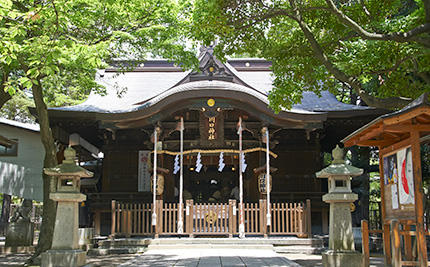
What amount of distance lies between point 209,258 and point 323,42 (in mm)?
5712

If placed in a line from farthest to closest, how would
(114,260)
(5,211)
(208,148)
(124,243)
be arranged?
(5,211) → (208,148) → (124,243) → (114,260)

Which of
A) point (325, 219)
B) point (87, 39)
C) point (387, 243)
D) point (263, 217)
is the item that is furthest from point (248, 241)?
point (87, 39)

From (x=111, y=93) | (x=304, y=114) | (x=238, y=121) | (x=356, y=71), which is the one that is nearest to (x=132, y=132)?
(x=111, y=93)

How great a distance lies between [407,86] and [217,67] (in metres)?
6.63

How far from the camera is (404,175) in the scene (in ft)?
23.7

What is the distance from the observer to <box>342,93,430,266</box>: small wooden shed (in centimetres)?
670

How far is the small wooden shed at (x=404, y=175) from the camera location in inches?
264

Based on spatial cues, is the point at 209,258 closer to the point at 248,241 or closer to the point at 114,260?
the point at 248,241

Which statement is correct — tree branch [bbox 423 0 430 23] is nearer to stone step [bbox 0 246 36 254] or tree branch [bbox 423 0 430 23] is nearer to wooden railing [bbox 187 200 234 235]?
wooden railing [bbox 187 200 234 235]

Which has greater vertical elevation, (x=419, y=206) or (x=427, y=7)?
(x=427, y=7)

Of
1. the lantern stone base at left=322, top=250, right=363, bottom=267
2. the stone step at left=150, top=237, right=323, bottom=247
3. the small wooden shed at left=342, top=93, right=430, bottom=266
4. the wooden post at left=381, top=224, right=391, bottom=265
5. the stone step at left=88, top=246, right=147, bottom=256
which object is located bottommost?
the stone step at left=88, top=246, right=147, bottom=256

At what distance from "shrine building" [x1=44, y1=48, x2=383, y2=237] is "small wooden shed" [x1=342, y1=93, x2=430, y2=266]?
545cm

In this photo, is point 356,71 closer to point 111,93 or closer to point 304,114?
point 304,114

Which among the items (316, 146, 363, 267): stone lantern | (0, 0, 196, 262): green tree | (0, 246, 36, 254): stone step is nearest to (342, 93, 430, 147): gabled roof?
(316, 146, 363, 267): stone lantern
